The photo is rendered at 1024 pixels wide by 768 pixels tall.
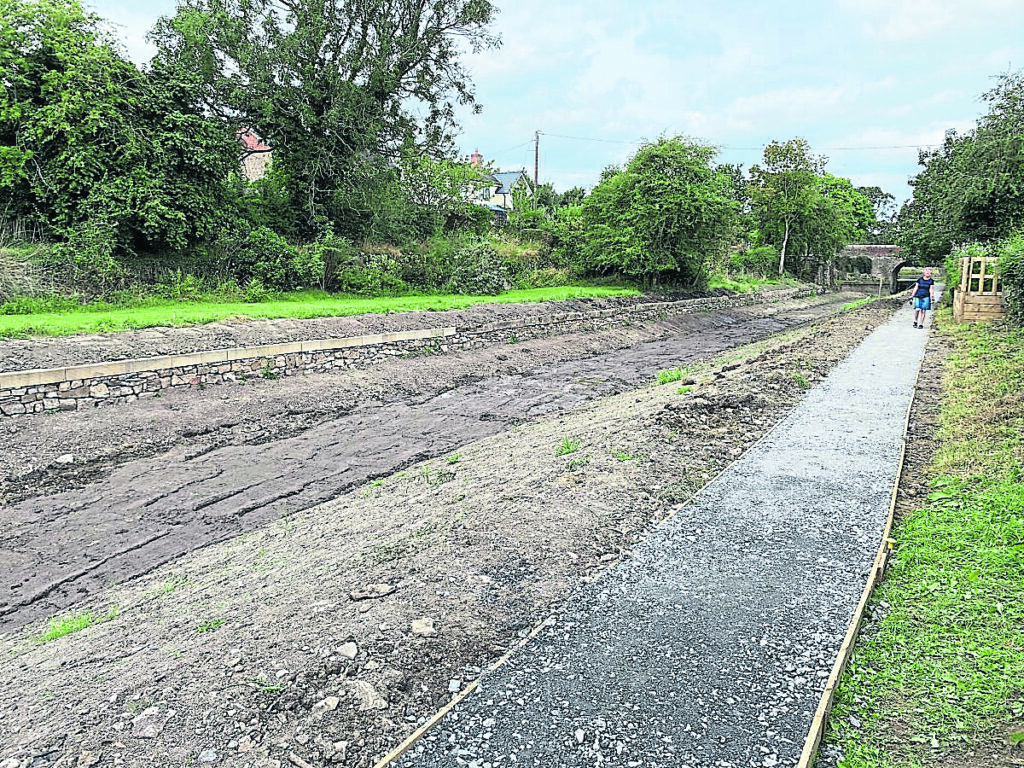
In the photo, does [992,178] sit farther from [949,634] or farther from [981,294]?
[949,634]

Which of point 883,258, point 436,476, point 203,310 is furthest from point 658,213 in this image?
point 883,258

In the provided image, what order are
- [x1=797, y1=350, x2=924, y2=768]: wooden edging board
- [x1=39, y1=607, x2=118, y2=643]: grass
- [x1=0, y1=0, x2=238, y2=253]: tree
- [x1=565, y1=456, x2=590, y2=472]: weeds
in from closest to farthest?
[x1=797, y1=350, x2=924, y2=768]: wooden edging board
[x1=39, y1=607, x2=118, y2=643]: grass
[x1=565, y1=456, x2=590, y2=472]: weeds
[x1=0, y1=0, x2=238, y2=253]: tree

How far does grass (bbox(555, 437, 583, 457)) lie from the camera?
23.8 ft

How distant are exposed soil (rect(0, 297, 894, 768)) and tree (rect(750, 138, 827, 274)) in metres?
34.8

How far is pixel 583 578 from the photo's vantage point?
4285mm

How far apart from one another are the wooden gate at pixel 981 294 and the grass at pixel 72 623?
18.4m

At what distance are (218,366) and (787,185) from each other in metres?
39.2

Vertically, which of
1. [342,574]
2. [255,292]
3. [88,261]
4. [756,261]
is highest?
[756,261]

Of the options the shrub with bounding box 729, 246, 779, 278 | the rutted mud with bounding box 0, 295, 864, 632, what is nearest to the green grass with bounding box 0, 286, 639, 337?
the rutted mud with bounding box 0, 295, 864, 632

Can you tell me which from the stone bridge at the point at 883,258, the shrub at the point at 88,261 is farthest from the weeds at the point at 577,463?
the stone bridge at the point at 883,258

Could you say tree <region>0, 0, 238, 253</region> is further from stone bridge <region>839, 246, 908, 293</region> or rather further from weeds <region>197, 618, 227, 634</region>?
stone bridge <region>839, 246, 908, 293</region>

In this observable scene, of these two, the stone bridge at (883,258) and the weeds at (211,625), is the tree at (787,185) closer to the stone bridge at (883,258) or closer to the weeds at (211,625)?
the stone bridge at (883,258)

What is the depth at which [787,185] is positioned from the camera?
1626 inches

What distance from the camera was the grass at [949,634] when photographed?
9.23 ft
